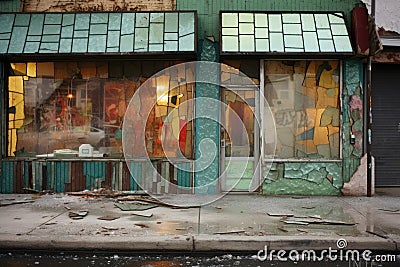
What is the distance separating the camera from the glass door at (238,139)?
36.3 feet

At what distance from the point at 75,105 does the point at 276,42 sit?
4.70m

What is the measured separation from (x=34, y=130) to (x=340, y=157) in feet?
22.8

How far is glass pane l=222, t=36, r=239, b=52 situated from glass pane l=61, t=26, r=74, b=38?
328 cm

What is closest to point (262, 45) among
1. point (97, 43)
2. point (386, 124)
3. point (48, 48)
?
point (97, 43)

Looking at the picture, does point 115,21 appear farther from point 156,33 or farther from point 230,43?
point 230,43

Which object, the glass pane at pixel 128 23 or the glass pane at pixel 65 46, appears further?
the glass pane at pixel 128 23

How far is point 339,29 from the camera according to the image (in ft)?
34.9

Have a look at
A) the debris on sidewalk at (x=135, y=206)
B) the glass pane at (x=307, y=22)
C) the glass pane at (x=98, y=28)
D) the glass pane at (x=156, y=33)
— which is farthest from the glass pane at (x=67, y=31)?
the glass pane at (x=307, y=22)

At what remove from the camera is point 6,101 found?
1115 cm

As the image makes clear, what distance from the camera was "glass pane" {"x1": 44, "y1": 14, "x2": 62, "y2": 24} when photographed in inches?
422

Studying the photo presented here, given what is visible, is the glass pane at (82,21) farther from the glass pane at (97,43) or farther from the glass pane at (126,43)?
the glass pane at (126,43)

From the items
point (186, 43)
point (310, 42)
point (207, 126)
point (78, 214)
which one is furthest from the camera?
point (207, 126)

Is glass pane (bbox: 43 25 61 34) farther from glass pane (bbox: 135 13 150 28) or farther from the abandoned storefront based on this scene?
glass pane (bbox: 135 13 150 28)

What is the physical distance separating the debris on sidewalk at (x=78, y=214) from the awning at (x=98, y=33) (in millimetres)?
3506
